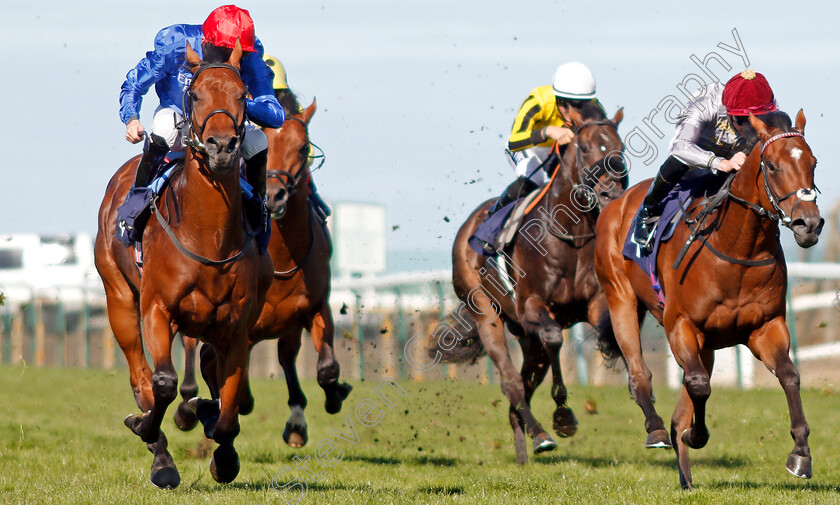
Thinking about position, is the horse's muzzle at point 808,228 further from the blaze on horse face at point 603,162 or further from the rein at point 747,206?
the blaze on horse face at point 603,162

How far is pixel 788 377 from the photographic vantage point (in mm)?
5758

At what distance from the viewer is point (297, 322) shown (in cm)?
767

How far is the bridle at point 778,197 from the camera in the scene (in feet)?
17.4

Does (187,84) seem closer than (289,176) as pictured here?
Yes

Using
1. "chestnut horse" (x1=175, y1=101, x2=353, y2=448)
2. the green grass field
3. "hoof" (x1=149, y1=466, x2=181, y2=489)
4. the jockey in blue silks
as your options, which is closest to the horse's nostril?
the jockey in blue silks

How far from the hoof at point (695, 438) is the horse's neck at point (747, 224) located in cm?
98

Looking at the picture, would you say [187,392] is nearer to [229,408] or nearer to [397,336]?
[229,408]

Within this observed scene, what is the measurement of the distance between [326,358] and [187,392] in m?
1.11

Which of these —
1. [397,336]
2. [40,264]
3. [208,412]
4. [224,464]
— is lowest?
[397,336]

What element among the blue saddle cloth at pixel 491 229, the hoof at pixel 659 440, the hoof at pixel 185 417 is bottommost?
the hoof at pixel 185 417

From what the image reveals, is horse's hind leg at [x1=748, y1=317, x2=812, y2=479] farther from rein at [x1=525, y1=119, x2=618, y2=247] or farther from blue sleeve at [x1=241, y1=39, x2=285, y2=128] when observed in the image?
blue sleeve at [x1=241, y1=39, x2=285, y2=128]

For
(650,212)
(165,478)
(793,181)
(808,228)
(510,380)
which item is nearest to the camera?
(808,228)

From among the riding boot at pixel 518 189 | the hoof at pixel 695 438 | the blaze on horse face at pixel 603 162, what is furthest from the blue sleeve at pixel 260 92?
the riding boot at pixel 518 189

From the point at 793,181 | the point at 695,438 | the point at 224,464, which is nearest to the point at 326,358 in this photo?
the point at 224,464
